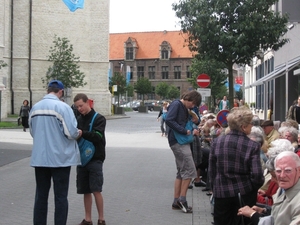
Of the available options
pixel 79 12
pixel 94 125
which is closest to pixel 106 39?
pixel 79 12

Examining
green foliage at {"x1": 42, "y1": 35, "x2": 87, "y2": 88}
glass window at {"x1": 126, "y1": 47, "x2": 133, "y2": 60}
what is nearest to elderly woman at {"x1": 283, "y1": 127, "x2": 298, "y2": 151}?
green foliage at {"x1": 42, "y1": 35, "x2": 87, "y2": 88}

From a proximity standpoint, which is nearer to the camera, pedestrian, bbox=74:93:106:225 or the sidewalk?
pedestrian, bbox=74:93:106:225

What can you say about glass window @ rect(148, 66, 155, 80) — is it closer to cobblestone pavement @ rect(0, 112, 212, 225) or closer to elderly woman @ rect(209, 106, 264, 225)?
cobblestone pavement @ rect(0, 112, 212, 225)

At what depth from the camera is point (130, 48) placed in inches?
4365

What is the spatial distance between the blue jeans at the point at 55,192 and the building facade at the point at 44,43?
44763 mm

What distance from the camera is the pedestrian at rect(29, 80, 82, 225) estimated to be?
21.6ft

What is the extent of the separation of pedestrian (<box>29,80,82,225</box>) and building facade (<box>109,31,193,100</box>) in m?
101

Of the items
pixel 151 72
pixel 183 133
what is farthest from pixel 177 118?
pixel 151 72

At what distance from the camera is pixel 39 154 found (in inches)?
259

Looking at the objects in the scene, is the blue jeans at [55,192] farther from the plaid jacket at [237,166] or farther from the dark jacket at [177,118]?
the dark jacket at [177,118]

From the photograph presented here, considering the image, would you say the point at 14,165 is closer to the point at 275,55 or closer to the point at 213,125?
the point at 213,125

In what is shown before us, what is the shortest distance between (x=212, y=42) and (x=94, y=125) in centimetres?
1087

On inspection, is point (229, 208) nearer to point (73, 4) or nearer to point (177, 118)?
point (177, 118)

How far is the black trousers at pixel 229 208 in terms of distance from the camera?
18.9 feet
